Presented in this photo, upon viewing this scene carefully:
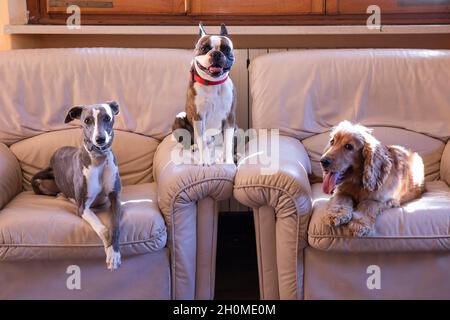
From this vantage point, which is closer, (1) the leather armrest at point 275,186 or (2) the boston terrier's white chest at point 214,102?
(1) the leather armrest at point 275,186

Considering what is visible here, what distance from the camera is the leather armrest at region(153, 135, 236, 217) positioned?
2316 mm

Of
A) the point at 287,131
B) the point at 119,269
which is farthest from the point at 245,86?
the point at 119,269

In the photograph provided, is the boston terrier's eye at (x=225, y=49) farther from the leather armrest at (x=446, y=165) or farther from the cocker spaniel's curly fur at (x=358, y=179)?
the leather armrest at (x=446, y=165)

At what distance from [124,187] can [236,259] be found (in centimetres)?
79

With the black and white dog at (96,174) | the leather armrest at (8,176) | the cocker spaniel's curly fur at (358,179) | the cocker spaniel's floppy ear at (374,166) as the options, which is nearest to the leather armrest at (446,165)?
the cocker spaniel's curly fur at (358,179)

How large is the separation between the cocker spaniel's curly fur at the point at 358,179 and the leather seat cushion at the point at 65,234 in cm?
65

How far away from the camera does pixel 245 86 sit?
3.32 metres

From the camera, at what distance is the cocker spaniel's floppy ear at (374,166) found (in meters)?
2.22

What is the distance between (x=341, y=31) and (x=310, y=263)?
140 centimetres

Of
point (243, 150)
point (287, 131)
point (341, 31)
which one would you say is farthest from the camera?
point (341, 31)

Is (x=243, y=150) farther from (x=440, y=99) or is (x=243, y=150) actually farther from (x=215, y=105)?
(x=440, y=99)

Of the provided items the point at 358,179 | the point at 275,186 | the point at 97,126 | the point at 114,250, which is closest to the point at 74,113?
the point at 97,126

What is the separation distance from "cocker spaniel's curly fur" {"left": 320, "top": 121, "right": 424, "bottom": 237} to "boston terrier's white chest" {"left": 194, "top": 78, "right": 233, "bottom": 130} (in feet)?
1.56
